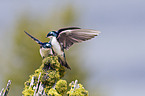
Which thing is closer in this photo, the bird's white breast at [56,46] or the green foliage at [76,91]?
the green foliage at [76,91]

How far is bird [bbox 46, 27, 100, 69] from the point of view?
2.84 meters

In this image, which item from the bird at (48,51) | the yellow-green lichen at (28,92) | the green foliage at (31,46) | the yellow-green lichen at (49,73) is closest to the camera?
the yellow-green lichen at (28,92)

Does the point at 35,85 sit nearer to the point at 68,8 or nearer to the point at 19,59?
the point at 19,59

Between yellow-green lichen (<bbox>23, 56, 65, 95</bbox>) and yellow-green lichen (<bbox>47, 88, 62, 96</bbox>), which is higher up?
yellow-green lichen (<bbox>23, 56, 65, 95</bbox>)

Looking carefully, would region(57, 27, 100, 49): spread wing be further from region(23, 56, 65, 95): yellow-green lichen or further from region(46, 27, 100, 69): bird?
region(23, 56, 65, 95): yellow-green lichen

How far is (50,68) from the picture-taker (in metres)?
2.78

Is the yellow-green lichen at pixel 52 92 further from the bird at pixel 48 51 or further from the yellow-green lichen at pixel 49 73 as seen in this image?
the bird at pixel 48 51

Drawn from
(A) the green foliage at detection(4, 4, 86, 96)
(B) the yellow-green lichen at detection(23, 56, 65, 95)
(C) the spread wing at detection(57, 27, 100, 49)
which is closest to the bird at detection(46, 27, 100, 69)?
(C) the spread wing at detection(57, 27, 100, 49)

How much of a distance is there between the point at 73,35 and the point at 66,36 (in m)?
0.12

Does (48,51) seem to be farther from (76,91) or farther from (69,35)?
(76,91)

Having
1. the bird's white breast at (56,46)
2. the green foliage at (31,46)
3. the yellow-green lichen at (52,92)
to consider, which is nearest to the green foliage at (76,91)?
the yellow-green lichen at (52,92)

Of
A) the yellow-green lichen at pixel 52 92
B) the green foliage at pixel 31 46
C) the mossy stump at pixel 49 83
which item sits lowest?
the yellow-green lichen at pixel 52 92

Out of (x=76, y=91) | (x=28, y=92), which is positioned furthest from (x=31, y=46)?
(x=76, y=91)

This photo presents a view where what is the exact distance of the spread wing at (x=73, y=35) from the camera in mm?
2842
